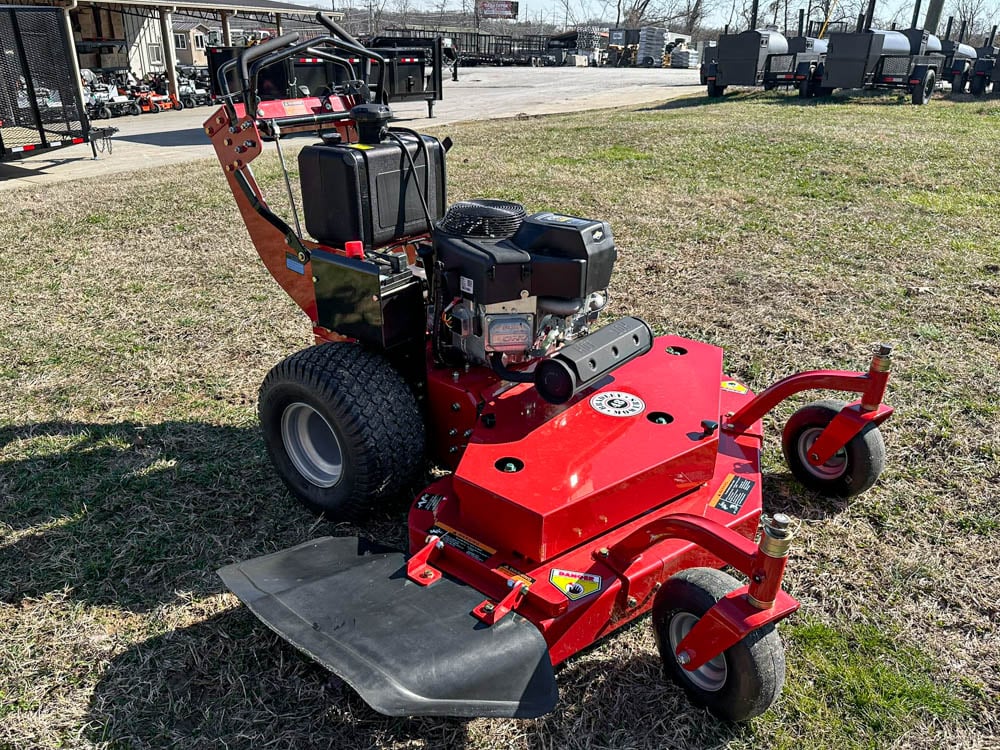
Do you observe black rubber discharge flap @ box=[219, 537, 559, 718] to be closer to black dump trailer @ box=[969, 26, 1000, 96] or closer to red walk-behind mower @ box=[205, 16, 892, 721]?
red walk-behind mower @ box=[205, 16, 892, 721]

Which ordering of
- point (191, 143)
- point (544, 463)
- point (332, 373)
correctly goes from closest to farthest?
point (544, 463) < point (332, 373) < point (191, 143)

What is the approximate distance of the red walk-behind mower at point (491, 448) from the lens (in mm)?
2352


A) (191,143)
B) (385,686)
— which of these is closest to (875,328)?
(385,686)

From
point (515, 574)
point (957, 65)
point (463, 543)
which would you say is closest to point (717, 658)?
point (515, 574)

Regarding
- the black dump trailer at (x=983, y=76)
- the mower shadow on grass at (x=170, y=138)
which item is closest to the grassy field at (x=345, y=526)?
the mower shadow on grass at (x=170, y=138)

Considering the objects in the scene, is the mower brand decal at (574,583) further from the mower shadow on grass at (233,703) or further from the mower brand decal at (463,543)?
the mower shadow on grass at (233,703)

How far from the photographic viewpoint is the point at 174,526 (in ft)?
11.4

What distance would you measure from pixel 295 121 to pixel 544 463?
209 centimetres

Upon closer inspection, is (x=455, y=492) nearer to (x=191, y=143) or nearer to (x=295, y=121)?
(x=295, y=121)

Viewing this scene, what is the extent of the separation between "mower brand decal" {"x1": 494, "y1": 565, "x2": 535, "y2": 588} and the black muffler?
639 mm

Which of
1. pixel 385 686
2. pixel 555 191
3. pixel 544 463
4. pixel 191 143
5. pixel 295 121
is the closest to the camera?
pixel 385 686

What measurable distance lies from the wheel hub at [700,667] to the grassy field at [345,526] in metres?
0.13

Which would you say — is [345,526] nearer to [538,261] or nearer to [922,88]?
[538,261]

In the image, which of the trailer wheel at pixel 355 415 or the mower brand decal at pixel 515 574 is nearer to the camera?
the mower brand decal at pixel 515 574
